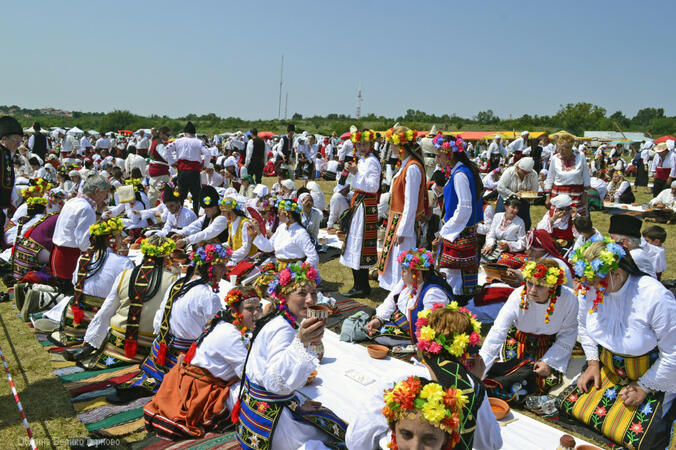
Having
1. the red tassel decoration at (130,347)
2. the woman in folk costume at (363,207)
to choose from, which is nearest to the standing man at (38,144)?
the woman in folk costume at (363,207)

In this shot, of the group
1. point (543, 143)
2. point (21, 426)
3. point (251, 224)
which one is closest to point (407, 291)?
point (251, 224)

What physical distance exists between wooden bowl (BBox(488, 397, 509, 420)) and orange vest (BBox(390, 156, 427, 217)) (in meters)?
2.55

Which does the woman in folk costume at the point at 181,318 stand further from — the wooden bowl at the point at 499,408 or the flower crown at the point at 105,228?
the wooden bowl at the point at 499,408

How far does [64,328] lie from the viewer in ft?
16.8

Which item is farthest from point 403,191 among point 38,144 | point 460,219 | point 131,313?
point 38,144

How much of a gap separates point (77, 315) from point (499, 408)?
4.10m

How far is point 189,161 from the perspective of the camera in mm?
10141

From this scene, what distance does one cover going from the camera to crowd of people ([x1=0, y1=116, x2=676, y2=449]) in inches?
106

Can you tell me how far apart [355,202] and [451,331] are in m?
4.14

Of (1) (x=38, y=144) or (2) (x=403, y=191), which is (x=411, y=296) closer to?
(2) (x=403, y=191)

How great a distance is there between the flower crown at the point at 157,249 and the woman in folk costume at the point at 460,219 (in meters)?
2.96

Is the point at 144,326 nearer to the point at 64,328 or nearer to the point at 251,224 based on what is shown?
the point at 64,328

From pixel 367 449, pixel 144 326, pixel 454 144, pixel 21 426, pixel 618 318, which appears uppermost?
pixel 454 144

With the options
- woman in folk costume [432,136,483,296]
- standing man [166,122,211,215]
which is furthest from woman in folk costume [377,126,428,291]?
standing man [166,122,211,215]
